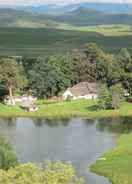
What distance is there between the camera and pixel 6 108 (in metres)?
92.3

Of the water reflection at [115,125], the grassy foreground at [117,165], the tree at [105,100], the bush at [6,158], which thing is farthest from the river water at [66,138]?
the bush at [6,158]

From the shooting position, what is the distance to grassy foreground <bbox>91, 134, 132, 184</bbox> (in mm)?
51878

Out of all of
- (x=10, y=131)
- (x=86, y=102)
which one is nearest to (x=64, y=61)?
(x=86, y=102)

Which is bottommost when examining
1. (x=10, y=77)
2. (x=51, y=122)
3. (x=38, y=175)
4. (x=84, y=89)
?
(x=51, y=122)

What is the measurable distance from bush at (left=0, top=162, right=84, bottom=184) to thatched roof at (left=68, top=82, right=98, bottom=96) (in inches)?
2631

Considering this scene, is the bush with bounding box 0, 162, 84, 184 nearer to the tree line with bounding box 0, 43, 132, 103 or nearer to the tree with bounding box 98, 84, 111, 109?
the tree with bounding box 98, 84, 111, 109

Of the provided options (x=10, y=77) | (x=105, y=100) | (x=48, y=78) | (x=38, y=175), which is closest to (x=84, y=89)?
(x=48, y=78)

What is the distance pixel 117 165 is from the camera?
56000mm

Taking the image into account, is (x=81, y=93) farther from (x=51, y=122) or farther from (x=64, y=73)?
(x=51, y=122)

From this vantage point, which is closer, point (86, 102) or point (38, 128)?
point (38, 128)

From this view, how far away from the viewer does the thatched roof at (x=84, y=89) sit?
335 feet

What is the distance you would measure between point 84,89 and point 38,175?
69.2 metres

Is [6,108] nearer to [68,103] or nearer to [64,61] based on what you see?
[68,103]

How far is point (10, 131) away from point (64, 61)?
32490 millimetres
